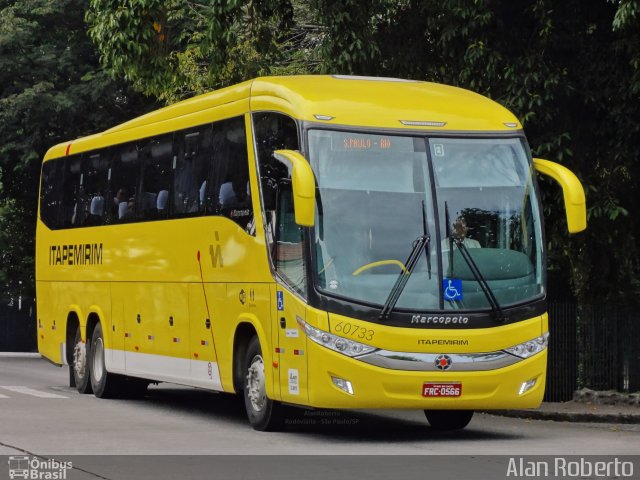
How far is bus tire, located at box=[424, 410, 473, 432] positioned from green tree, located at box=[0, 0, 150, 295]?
21.6m

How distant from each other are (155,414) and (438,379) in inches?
209

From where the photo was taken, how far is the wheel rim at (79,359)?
22.5 m

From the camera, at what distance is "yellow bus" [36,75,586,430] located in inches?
573

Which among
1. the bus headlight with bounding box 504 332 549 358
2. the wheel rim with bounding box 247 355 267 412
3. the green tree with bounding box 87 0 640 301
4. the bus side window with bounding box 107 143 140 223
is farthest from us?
the bus side window with bounding box 107 143 140 223

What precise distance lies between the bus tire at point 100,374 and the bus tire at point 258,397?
5593 mm

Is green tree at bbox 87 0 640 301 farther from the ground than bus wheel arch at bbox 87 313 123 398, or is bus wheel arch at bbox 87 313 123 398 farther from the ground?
green tree at bbox 87 0 640 301

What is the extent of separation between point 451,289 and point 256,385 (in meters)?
2.64

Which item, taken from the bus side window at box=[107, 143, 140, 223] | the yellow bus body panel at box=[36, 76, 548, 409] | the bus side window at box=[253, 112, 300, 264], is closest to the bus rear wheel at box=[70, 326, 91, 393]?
the yellow bus body panel at box=[36, 76, 548, 409]

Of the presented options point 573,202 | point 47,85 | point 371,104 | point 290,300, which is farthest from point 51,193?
point 47,85

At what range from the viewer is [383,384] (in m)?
14.5

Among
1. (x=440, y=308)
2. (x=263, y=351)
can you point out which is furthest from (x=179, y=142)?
(x=440, y=308)
